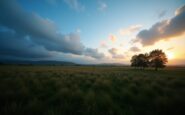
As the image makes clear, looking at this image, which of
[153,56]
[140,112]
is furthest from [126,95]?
[153,56]

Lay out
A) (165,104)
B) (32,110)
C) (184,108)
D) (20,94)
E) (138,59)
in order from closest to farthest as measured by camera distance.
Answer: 1. (32,110)
2. (184,108)
3. (165,104)
4. (20,94)
5. (138,59)

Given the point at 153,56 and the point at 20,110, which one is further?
the point at 153,56

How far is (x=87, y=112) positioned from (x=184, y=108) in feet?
14.6

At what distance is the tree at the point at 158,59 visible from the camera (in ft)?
132

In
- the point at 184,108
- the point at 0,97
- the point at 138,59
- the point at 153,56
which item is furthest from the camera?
the point at 138,59

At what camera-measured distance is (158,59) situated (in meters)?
41.1

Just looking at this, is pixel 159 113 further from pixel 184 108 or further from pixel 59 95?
pixel 59 95

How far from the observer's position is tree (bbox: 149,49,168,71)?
132ft

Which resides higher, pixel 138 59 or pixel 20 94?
pixel 138 59

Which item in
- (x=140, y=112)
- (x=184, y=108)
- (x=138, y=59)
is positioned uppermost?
(x=138, y=59)

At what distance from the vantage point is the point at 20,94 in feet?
18.0

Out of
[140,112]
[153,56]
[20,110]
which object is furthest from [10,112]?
[153,56]

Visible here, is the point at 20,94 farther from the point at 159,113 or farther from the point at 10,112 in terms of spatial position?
the point at 159,113

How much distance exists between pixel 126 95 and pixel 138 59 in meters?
52.8
